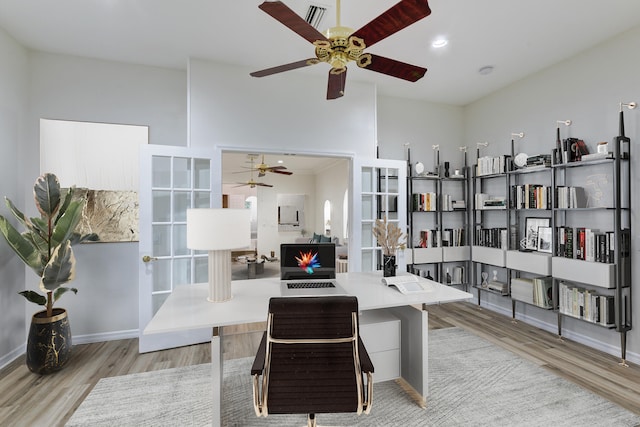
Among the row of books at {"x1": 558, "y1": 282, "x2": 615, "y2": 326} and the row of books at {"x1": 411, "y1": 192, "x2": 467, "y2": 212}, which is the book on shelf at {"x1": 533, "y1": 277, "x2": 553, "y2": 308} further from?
the row of books at {"x1": 411, "y1": 192, "x2": 467, "y2": 212}

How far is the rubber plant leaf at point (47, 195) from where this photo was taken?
8.21 feet

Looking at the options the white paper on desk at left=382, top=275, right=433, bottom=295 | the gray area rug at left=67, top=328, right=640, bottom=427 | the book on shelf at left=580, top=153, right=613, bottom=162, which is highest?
the book on shelf at left=580, top=153, right=613, bottom=162

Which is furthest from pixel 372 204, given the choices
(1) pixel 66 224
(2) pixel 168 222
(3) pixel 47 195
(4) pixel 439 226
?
(3) pixel 47 195

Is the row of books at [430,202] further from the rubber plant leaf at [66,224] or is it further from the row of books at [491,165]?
the rubber plant leaf at [66,224]

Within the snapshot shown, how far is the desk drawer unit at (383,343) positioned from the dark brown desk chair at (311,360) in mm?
759

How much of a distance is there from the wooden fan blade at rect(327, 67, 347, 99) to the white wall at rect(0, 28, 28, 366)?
280 cm

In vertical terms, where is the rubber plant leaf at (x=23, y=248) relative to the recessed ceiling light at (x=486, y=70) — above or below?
below

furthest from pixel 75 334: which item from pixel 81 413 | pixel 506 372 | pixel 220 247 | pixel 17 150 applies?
pixel 506 372

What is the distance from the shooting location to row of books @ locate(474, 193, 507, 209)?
3.96 m

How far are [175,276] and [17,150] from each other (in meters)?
1.83

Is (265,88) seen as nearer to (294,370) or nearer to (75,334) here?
(294,370)

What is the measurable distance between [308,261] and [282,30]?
201 cm

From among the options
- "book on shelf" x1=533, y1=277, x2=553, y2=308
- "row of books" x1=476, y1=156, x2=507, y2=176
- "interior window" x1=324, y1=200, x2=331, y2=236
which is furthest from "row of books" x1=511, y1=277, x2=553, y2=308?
"interior window" x1=324, y1=200, x2=331, y2=236

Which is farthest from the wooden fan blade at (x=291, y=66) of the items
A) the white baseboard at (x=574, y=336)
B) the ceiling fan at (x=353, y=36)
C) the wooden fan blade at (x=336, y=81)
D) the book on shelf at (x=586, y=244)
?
the white baseboard at (x=574, y=336)
